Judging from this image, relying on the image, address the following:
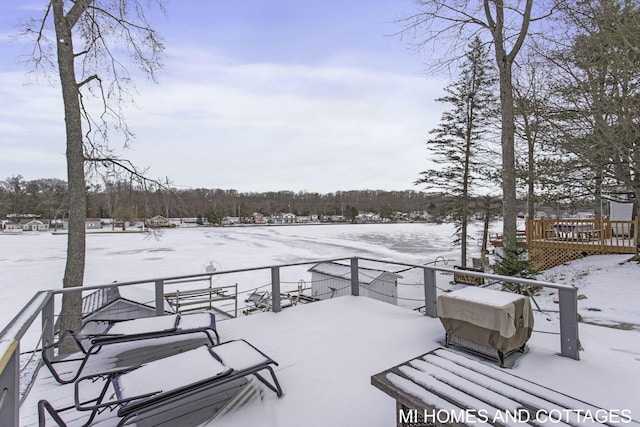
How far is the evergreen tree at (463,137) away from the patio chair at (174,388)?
53.3 ft

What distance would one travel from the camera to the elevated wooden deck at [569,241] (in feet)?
30.7

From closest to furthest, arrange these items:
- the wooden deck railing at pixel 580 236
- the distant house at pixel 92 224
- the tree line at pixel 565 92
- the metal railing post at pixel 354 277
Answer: the metal railing post at pixel 354 277 < the tree line at pixel 565 92 < the wooden deck railing at pixel 580 236 < the distant house at pixel 92 224

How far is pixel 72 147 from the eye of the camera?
6062mm

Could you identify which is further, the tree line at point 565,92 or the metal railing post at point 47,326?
the tree line at point 565,92

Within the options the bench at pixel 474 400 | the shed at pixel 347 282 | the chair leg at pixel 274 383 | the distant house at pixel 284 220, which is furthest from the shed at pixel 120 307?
the distant house at pixel 284 220

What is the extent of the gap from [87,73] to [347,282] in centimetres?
889

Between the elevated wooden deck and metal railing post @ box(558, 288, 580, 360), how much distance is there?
745 cm

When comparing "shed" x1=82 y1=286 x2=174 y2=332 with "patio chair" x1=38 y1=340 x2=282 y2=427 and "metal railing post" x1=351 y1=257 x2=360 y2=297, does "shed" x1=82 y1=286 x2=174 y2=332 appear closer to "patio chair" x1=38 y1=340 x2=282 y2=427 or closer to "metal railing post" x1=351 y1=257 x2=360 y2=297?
"metal railing post" x1=351 y1=257 x2=360 y2=297

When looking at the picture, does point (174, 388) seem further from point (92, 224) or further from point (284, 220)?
point (284, 220)

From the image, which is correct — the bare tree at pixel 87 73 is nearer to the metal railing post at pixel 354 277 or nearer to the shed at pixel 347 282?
the metal railing post at pixel 354 277

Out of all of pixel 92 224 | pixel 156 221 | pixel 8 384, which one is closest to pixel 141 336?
pixel 8 384

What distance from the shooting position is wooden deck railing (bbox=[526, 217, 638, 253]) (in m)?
9.29

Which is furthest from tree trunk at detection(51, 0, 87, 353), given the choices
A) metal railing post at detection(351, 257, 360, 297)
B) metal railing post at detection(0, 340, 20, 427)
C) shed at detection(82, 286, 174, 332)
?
metal railing post at detection(0, 340, 20, 427)

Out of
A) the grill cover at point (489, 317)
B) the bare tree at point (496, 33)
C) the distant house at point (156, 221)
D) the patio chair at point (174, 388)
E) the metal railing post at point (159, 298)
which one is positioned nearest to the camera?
the patio chair at point (174, 388)
